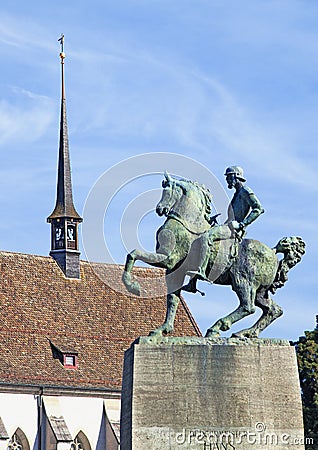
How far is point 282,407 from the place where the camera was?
17.8 meters

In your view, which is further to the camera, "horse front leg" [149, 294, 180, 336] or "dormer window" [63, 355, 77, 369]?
"dormer window" [63, 355, 77, 369]

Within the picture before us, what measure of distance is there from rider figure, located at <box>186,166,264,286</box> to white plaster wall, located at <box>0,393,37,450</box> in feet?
101

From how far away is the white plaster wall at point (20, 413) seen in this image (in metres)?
48.4

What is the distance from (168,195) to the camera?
1833cm

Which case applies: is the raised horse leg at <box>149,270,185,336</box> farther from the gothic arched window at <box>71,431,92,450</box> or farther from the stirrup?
the gothic arched window at <box>71,431,92,450</box>

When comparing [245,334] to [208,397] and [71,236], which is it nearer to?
[208,397]

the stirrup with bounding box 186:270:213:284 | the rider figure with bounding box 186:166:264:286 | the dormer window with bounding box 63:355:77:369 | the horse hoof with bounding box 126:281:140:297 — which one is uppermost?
the dormer window with bounding box 63:355:77:369

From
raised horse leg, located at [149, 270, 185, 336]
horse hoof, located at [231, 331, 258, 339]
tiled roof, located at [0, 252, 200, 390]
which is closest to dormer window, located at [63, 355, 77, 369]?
tiled roof, located at [0, 252, 200, 390]

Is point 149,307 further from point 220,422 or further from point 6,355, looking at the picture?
point 220,422

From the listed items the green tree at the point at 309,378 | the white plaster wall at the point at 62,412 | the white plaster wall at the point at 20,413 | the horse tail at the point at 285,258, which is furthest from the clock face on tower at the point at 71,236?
the horse tail at the point at 285,258

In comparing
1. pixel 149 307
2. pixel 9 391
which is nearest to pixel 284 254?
pixel 9 391

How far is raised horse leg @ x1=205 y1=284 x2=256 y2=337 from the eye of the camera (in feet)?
60.4

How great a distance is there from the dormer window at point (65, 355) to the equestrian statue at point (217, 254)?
32.6m

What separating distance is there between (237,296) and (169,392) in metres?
1.86
